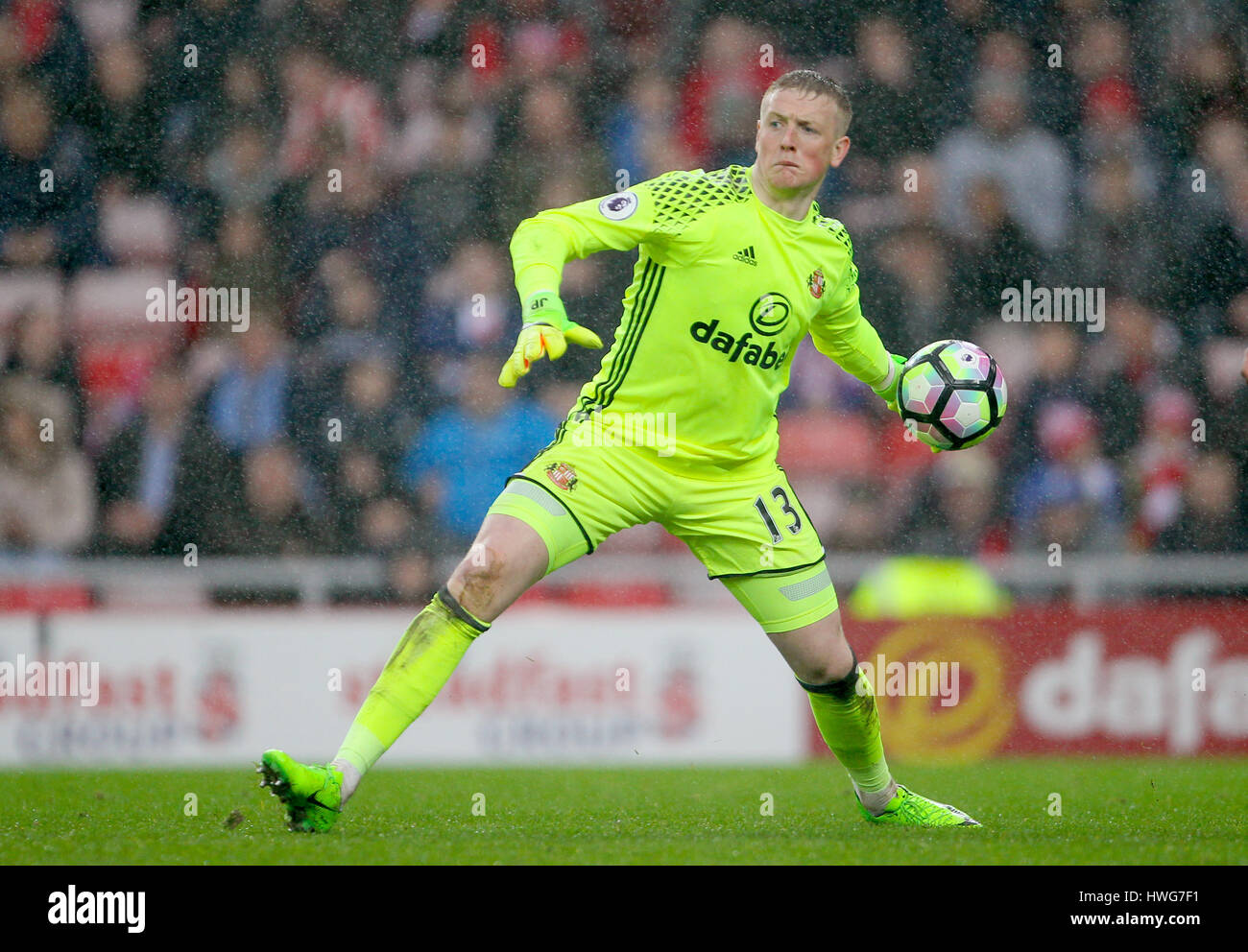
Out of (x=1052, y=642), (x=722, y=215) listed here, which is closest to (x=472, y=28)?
(x=1052, y=642)

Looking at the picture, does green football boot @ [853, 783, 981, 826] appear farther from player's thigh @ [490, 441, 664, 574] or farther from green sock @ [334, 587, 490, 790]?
green sock @ [334, 587, 490, 790]

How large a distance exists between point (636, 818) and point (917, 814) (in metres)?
0.90

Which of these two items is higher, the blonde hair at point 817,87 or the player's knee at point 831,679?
the blonde hair at point 817,87

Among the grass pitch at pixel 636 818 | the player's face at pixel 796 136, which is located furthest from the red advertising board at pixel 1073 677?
the player's face at pixel 796 136

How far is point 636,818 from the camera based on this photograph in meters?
5.48

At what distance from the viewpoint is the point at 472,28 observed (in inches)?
398

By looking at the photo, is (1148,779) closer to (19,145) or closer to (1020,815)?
(1020,815)

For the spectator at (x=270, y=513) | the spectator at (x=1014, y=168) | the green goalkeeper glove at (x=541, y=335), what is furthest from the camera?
the spectator at (x=1014, y=168)

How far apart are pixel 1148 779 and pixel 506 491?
3563 millimetres

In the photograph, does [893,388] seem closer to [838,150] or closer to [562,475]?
[838,150]

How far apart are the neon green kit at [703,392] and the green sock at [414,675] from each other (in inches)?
14.1

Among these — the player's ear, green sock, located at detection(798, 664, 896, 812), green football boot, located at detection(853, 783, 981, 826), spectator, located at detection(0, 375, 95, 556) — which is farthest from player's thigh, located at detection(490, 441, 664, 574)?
spectator, located at detection(0, 375, 95, 556)

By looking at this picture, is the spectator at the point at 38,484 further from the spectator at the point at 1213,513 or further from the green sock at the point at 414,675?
the spectator at the point at 1213,513

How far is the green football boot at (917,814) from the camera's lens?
205 inches
